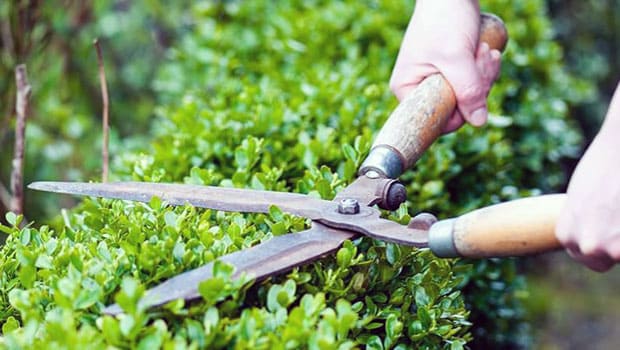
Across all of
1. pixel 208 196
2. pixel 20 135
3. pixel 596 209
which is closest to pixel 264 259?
pixel 208 196

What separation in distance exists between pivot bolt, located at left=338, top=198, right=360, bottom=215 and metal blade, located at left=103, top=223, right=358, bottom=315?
0.21 feet

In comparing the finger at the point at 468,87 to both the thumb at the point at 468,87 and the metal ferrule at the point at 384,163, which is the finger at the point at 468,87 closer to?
the thumb at the point at 468,87

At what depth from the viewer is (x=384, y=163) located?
2.11 metres

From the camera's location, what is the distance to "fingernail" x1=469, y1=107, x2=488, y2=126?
240cm

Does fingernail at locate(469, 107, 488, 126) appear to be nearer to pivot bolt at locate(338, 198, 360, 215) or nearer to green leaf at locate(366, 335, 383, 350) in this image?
pivot bolt at locate(338, 198, 360, 215)

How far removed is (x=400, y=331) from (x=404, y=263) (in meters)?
0.19

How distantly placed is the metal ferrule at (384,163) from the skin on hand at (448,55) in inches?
11.9

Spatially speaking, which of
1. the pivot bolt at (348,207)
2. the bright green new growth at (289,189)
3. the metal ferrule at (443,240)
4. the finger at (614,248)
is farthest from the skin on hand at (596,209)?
the pivot bolt at (348,207)

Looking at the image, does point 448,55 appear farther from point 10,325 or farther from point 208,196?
point 10,325

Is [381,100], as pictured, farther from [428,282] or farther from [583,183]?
[583,183]

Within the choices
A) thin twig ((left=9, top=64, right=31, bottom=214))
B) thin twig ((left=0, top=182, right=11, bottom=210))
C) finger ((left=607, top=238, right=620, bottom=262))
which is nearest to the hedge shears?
finger ((left=607, top=238, right=620, bottom=262))

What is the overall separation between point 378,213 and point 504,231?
35 cm

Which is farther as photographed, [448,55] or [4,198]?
[4,198]

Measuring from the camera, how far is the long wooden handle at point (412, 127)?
2.12m
